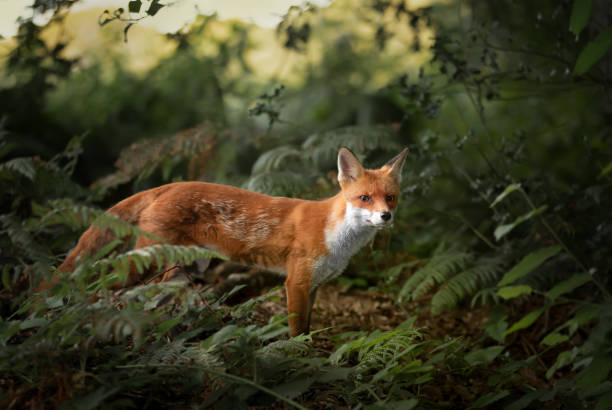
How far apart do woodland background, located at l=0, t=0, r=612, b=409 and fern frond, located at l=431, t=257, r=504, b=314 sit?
23 millimetres

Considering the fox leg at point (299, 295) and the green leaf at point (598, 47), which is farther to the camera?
the fox leg at point (299, 295)

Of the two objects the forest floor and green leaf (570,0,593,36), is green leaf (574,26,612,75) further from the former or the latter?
the forest floor

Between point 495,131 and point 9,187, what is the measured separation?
757 centimetres

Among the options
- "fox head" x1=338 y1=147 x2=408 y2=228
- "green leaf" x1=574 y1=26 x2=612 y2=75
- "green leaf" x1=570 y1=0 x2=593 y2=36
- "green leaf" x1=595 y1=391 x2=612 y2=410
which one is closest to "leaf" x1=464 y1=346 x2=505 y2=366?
"green leaf" x1=595 y1=391 x2=612 y2=410

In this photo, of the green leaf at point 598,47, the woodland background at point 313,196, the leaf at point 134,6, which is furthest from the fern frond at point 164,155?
the green leaf at point 598,47

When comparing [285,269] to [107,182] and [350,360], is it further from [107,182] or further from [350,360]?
[107,182]

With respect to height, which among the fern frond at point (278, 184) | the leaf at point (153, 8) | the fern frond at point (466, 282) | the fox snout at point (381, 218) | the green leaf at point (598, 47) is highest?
the leaf at point (153, 8)

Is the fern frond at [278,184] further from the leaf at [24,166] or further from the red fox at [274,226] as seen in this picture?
the leaf at [24,166]

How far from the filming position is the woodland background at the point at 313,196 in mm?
2164

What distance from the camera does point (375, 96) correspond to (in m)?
8.48

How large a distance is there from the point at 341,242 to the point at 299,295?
42 centimetres

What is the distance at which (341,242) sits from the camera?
2986 mm

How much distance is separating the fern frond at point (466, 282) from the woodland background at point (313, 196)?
0.02m

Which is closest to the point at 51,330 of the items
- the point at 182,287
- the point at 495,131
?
the point at 182,287
